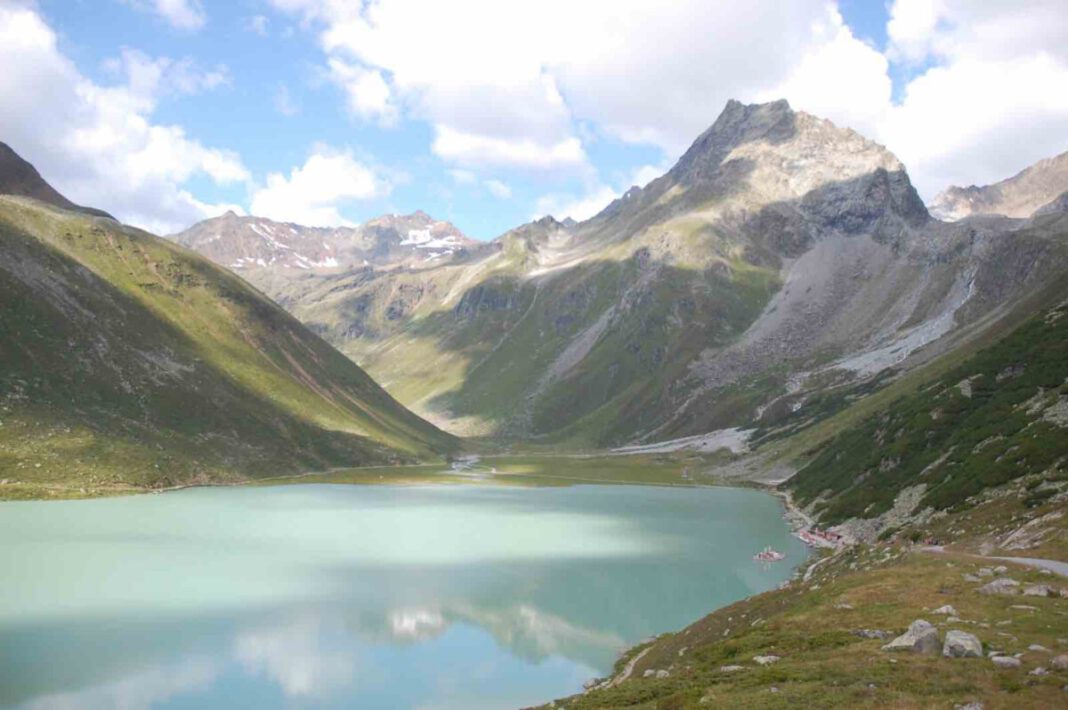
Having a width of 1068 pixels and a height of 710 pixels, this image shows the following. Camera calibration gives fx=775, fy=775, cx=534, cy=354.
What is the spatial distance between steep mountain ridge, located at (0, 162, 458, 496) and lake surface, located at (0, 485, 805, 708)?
1935 centimetres

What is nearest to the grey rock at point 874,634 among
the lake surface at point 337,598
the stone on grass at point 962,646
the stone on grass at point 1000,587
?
the stone on grass at point 962,646

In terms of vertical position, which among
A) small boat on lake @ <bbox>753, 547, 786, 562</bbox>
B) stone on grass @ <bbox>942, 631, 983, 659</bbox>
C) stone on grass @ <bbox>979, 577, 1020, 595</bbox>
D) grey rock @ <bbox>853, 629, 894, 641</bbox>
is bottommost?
small boat on lake @ <bbox>753, 547, 786, 562</bbox>

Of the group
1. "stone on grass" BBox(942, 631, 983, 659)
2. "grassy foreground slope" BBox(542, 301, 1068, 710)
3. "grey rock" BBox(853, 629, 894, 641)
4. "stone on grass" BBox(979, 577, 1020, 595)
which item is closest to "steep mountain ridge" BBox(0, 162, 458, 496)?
"grassy foreground slope" BBox(542, 301, 1068, 710)

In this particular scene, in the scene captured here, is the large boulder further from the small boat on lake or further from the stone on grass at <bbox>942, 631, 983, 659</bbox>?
the small boat on lake

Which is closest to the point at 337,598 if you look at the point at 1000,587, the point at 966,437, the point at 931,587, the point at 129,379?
the point at 931,587

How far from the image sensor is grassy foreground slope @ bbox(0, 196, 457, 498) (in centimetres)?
11794

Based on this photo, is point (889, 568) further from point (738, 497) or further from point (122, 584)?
point (738, 497)

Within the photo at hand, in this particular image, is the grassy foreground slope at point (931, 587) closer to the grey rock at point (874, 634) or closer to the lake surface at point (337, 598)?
the grey rock at point (874, 634)

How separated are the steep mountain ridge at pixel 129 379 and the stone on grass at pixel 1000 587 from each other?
358ft

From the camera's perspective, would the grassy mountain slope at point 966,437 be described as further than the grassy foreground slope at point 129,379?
No

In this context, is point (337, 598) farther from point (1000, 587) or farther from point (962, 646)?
point (962, 646)

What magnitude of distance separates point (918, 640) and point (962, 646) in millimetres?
1950

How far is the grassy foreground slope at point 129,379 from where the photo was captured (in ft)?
387

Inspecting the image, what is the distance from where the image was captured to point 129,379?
475 ft
